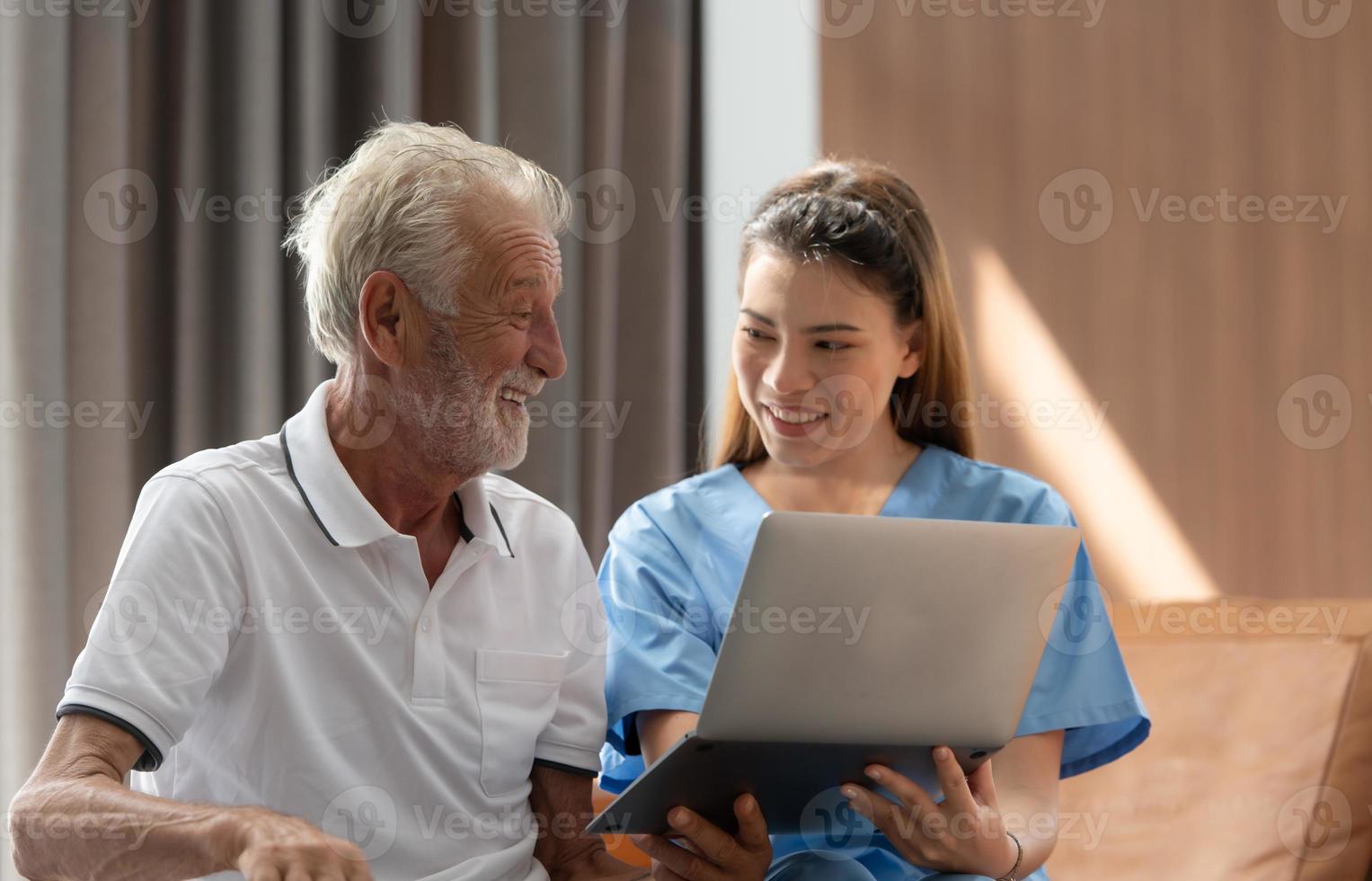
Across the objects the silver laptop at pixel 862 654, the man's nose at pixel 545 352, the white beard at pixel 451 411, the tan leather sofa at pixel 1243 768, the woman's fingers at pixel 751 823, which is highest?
the man's nose at pixel 545 352

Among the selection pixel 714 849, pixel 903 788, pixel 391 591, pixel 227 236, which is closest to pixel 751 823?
pixel 714 849

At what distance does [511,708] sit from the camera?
4.51ft

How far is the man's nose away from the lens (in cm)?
140

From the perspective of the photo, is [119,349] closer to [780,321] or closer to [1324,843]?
[780,321]

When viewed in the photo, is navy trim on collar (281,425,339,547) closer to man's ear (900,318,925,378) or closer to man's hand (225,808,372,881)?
man's hand (225,808,372,881)

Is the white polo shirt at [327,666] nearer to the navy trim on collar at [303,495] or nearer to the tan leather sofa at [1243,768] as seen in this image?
the navy trim on collar at [303,495]

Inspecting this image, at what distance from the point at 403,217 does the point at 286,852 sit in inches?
26.7

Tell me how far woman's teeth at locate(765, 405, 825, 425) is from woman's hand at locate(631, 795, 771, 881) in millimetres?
505

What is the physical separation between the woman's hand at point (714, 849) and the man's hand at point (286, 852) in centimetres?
38

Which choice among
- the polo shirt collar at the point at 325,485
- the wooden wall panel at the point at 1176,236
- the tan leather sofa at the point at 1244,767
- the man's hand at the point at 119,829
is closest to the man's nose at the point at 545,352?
the polo shirt collar at the point at 325,485

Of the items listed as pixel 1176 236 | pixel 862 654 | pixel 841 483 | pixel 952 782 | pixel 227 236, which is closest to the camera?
pixel 862 654

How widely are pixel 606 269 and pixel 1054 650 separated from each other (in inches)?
44.7

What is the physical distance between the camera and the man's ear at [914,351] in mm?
1676

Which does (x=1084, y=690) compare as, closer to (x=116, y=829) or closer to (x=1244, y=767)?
(x=1244, y=767)
